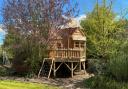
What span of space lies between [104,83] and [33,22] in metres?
9.63

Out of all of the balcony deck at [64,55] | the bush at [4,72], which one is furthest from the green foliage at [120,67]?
the bush at [4,72]

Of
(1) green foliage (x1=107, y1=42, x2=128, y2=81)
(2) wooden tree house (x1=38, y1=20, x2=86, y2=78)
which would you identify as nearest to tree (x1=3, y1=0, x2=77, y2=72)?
(2) wooden tree house (x1=38, y1=20, x2=86, y2=78)

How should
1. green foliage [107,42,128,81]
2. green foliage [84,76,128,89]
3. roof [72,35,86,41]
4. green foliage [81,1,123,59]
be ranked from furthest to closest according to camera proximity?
roof [72,35,86,41], green foliage [81,1,123,59], green foliage [107,42,128,81], green foliage [84,76,128,89]

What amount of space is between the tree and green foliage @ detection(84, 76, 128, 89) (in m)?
6.36

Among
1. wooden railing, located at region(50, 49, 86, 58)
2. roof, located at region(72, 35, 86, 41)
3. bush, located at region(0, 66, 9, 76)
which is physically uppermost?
roof, located at region(72, 35, 86, 41)

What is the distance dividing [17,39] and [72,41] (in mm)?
6640

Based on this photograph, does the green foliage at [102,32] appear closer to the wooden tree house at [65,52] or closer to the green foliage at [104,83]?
the wooden tree house at [65,52]

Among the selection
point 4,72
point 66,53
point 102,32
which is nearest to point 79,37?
point 102,32

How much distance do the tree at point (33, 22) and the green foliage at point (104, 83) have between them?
20.9ft

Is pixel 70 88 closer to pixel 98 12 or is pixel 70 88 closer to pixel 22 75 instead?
pixel 22 75

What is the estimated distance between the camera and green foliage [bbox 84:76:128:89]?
20.3m

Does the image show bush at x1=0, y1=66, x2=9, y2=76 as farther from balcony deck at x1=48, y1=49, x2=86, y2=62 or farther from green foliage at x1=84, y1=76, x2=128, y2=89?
green foliage at x1=84, y1=76, x2=128, y2=89

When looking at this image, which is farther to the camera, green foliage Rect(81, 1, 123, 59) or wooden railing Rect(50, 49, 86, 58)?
green foliage Rect(81, 1, 123, 59)

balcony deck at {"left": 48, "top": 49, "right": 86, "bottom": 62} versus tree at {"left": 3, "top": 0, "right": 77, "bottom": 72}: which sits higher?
tree at {"left": 3, "top": 0, "right": 77, "bottom": 72}
